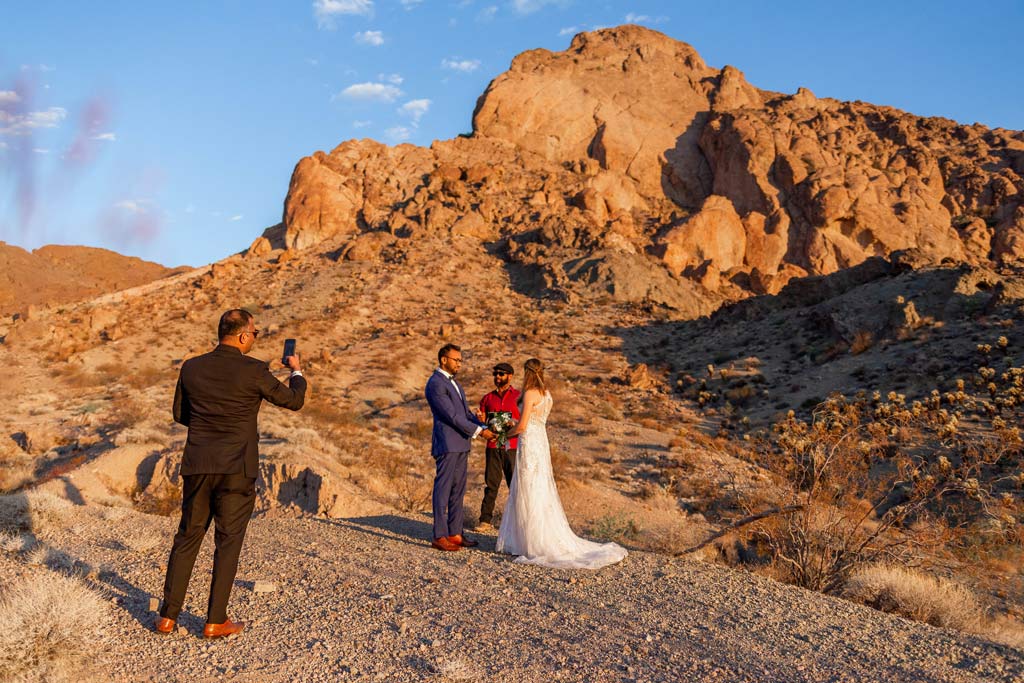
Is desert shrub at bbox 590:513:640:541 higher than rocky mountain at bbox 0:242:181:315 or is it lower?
lower

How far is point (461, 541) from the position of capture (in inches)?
268

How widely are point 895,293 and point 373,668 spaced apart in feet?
76.4

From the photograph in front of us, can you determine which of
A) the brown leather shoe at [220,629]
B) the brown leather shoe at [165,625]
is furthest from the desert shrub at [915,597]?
the brown leather shoe at [165,625]

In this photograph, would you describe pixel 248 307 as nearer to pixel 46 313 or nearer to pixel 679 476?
pixel 46 313

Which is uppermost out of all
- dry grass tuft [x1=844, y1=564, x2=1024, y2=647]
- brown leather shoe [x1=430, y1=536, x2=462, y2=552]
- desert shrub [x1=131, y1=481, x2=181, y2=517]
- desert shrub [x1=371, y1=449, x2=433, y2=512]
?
dry grass tuft [x1=844, y1=564, x2=1024, y2=647]

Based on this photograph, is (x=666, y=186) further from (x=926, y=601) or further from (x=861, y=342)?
(x=926, y=601)

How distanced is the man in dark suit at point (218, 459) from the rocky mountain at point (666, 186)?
88.6 ft

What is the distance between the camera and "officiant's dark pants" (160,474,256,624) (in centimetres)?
416

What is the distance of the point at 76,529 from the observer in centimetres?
692

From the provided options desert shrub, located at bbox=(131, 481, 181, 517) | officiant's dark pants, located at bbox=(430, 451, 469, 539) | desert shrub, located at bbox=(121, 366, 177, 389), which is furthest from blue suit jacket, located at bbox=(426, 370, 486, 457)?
desert shrub, located at bbox=(121, 366, 177, 389)

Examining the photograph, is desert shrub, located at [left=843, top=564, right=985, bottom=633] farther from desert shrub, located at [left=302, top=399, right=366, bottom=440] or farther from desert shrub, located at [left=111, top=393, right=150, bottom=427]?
desert shrub, located at [left=111, top=393, right=150, bottom=427]

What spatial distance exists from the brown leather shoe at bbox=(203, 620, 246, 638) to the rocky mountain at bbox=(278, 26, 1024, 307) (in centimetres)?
2716

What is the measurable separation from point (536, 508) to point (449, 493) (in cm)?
81

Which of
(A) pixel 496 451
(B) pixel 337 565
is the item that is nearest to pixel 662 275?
(A) pixel 496 451
